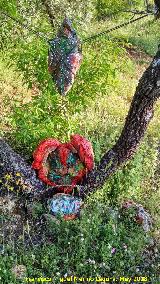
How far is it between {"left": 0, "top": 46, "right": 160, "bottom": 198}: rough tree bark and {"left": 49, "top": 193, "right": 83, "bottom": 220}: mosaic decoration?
18 cm

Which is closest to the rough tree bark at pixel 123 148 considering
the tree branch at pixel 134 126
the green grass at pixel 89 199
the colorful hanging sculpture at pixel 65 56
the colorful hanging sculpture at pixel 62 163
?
the tree branch at pixel 134 126

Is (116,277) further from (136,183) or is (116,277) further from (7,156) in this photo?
(7,156)

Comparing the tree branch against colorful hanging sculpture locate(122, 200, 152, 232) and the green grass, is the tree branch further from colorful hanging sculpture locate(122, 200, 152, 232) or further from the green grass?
colorful hanging sculpture locate(122, 200, 152, 232)

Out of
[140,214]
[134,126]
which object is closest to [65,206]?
[140,214]

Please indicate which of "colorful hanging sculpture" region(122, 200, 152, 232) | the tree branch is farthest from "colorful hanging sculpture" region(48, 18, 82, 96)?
"colorful hanging sculpture" region(122, 200, 152, 232)

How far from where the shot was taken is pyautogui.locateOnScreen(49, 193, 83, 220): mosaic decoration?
4.86 m

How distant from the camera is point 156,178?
603cm

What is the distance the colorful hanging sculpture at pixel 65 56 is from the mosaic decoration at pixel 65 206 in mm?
1784

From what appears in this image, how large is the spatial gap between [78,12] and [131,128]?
18.3ft

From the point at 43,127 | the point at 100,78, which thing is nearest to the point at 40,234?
the point at 43,127

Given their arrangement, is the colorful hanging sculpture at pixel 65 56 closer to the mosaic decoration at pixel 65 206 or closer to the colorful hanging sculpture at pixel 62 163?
the colorful hanging sculpture at pixel 62 163

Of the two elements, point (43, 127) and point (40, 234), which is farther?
point (43, 127)

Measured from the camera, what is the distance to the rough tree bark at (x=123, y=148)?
3.96m

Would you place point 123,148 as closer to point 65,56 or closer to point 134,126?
point 134,126
